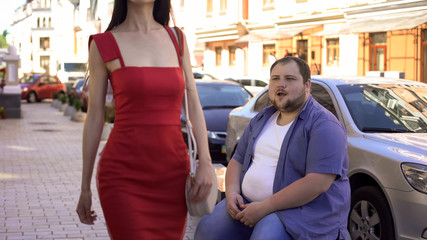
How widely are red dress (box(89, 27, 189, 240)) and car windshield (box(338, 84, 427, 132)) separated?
3.52 m

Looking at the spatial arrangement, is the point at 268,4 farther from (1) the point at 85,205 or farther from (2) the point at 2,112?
(1) the point at 85,205

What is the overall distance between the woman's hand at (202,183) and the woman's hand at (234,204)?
34.9 inches

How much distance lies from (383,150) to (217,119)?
6.47 metres

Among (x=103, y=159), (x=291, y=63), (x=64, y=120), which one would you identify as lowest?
(x=64, y=120)

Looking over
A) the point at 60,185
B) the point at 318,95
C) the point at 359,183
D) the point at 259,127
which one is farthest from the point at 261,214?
the point at 60,185

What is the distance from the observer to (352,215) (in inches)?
239

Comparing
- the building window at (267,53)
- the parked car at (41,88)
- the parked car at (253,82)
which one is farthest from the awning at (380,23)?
the parked car at (41,88)

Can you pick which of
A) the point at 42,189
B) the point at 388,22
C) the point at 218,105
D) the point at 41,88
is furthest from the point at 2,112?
the point at 41,88

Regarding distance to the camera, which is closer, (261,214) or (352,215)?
(261,214)

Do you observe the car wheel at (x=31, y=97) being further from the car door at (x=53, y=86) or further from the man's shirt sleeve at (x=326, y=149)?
the man's shirt sleeve at (x=326, y=149)

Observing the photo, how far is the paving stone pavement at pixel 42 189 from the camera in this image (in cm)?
723

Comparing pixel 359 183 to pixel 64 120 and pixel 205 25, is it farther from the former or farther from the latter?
pixel 205 25

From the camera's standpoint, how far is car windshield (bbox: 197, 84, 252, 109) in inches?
516

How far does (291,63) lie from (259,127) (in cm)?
41
